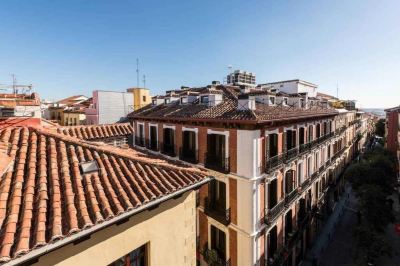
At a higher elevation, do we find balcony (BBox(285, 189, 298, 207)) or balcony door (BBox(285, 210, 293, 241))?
balcony (BBox(285, 189, 298, 207))

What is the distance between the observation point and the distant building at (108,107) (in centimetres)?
2961

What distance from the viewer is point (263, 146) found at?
13.1 meters

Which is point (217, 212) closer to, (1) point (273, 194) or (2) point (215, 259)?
(2) point (215, 259)

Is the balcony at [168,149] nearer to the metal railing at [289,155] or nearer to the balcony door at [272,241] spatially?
the metal railing at [289,155]

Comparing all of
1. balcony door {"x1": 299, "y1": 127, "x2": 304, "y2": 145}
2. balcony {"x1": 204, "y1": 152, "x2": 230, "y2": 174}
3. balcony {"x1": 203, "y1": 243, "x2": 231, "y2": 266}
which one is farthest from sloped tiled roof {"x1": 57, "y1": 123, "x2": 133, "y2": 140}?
balcony door {"x1": 299, "y1": 127, "x2": 304, "y2": 145}

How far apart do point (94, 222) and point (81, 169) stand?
2.19 metres

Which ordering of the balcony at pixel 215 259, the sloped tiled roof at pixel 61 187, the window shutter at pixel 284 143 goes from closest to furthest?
the sloped tiled roof at pixel 61 187, the balcony at pixel 215 259, the window shutter at pixel 284 143

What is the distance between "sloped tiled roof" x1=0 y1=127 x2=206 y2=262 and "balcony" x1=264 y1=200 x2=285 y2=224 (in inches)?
335

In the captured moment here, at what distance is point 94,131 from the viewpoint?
57.8ft

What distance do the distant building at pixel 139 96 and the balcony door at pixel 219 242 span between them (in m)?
23.3

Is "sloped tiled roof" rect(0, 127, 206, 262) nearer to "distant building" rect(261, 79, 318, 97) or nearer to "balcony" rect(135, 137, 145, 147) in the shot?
"balcony" rect(135, 137, 145, 147)

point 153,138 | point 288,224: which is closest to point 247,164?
point 288,224

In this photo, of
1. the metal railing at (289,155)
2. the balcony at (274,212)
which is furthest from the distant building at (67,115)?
the balcony at (274,212)

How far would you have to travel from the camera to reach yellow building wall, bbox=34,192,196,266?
4621 mm
